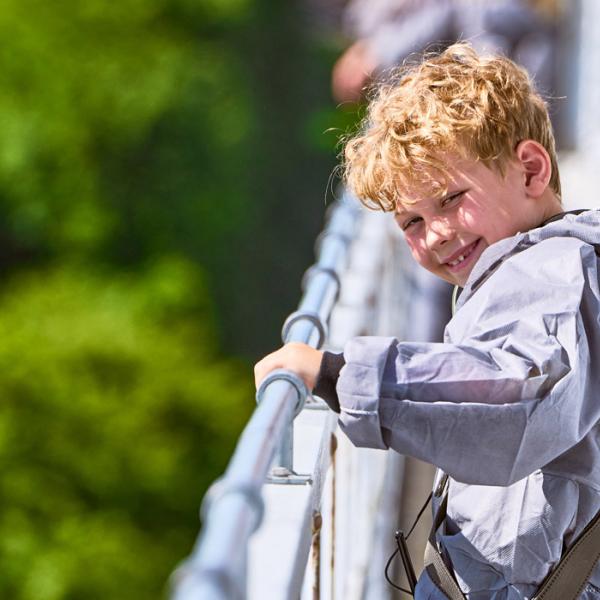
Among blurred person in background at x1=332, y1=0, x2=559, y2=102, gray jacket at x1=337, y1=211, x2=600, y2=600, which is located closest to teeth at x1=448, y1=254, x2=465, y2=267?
gray jacket at x1=337, y1=211, x2=600, y2=600

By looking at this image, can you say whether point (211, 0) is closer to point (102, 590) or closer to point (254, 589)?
point (102, 590)

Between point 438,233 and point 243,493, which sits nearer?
point 243,493

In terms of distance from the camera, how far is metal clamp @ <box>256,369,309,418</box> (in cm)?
134

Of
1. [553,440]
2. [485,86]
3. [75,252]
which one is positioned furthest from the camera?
[75,252]

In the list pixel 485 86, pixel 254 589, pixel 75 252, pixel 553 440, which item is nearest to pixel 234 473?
pixel 254 589

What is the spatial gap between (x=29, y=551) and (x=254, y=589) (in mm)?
13981

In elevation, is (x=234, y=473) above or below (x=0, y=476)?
above

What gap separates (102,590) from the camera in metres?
14.6

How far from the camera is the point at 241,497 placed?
39.7 inches

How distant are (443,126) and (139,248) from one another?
18.1 m

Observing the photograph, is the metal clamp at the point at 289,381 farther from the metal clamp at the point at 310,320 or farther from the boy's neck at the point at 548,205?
the boy's neck at the point at 548,205

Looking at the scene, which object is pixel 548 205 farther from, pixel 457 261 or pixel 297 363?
pixel 297 363

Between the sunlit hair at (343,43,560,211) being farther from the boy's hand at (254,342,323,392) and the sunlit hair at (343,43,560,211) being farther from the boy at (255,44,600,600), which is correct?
the boy's hand at (254,342,323,392)

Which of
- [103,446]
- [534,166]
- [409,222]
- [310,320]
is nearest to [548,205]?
[534,166]
